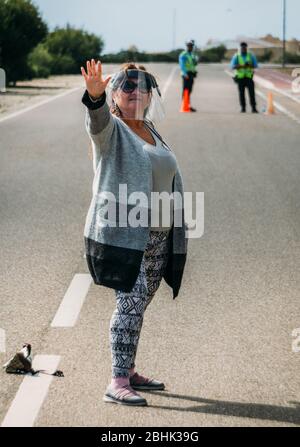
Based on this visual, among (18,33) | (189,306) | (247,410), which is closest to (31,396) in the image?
(247,410)

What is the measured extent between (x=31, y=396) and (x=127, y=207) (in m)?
1.11

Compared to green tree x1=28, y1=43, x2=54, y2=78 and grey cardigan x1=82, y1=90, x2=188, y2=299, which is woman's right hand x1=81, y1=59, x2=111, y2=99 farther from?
green tree x1=28, y1=43, x2=54, y2=78

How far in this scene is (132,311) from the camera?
195 inches

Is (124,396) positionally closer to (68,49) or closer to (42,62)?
(42,62)

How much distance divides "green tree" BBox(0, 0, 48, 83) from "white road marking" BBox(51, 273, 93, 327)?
30.8 metres

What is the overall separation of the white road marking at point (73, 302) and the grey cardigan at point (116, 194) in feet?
5.04

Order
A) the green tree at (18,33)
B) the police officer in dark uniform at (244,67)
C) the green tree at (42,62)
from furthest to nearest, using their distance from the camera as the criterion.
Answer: the green tree at (42,62) → the green tree at (18,33) → the police officer in dark uniform at (244,67)

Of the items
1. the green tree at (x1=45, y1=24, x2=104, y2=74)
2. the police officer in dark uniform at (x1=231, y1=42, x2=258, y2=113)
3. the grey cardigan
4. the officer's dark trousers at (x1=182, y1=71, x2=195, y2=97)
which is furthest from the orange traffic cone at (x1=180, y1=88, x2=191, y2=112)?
the green tree at (x1=45, y1=24, x2=104, y2=74)

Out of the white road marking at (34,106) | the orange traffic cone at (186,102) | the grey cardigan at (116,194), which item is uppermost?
the grey cardigan at (116,194)

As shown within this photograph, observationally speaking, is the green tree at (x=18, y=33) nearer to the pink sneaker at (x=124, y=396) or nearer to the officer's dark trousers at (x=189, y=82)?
the officer's dark trousers at (x=189, y=82)

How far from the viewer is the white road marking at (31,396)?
468cm

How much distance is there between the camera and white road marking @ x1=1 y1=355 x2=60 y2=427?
4682mm

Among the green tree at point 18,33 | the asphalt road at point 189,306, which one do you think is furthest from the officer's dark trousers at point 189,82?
the green tree at point 18,33

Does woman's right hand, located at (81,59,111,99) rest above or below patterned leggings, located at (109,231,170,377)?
above
